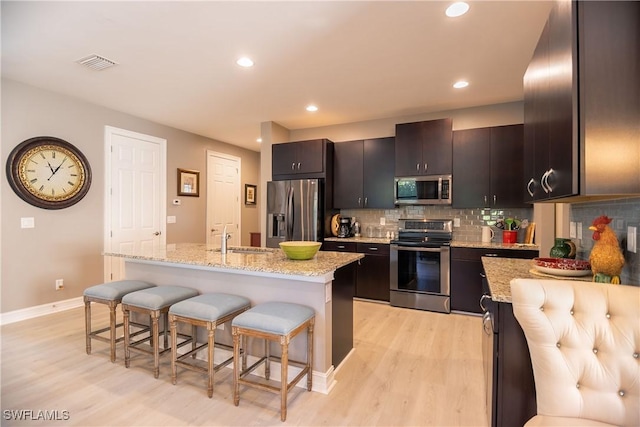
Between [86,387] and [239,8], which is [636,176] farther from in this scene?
[86,387]

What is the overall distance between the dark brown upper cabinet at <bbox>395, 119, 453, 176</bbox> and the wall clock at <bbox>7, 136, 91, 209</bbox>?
4187 millimetres

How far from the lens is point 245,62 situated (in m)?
2.86

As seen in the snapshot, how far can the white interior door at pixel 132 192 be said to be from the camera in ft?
13.9

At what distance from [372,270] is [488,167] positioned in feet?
6.58

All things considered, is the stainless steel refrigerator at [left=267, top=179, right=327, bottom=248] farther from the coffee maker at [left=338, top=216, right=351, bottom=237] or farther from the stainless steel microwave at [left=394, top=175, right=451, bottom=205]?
the stainless steel microwave at [left=394, top=175, right=451, bottom=205]

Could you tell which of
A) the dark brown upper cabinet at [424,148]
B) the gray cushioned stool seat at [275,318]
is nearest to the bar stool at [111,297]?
the gray cushioned stool seat at [275,318]

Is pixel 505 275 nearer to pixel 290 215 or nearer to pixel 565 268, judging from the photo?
pixel 565 268

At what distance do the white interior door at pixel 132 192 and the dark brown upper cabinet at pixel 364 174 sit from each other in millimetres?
2863

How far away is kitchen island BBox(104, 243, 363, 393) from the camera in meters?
2.13

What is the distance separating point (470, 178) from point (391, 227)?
1296mm

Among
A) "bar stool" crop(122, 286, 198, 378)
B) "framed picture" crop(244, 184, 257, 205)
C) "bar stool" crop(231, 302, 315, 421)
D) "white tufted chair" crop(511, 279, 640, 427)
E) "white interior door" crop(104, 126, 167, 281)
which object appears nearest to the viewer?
"white tufted chair" crop(511, 279, 640, 427)

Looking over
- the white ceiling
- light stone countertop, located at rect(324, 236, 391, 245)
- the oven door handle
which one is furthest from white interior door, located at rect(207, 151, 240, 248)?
the oven door handle

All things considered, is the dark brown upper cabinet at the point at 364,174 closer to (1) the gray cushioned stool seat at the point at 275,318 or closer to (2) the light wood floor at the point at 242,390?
(2) the light wood floor at the point at 242,390

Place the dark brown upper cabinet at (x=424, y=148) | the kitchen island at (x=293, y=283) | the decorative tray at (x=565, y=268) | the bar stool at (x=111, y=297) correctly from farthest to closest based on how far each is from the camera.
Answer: the dark brown upper cabinet at (x=424, y=148), the bar stool at (x=111, y=297), the kitchen island at (x=293, y=283), the decorative tray at (x=565, y=268)
